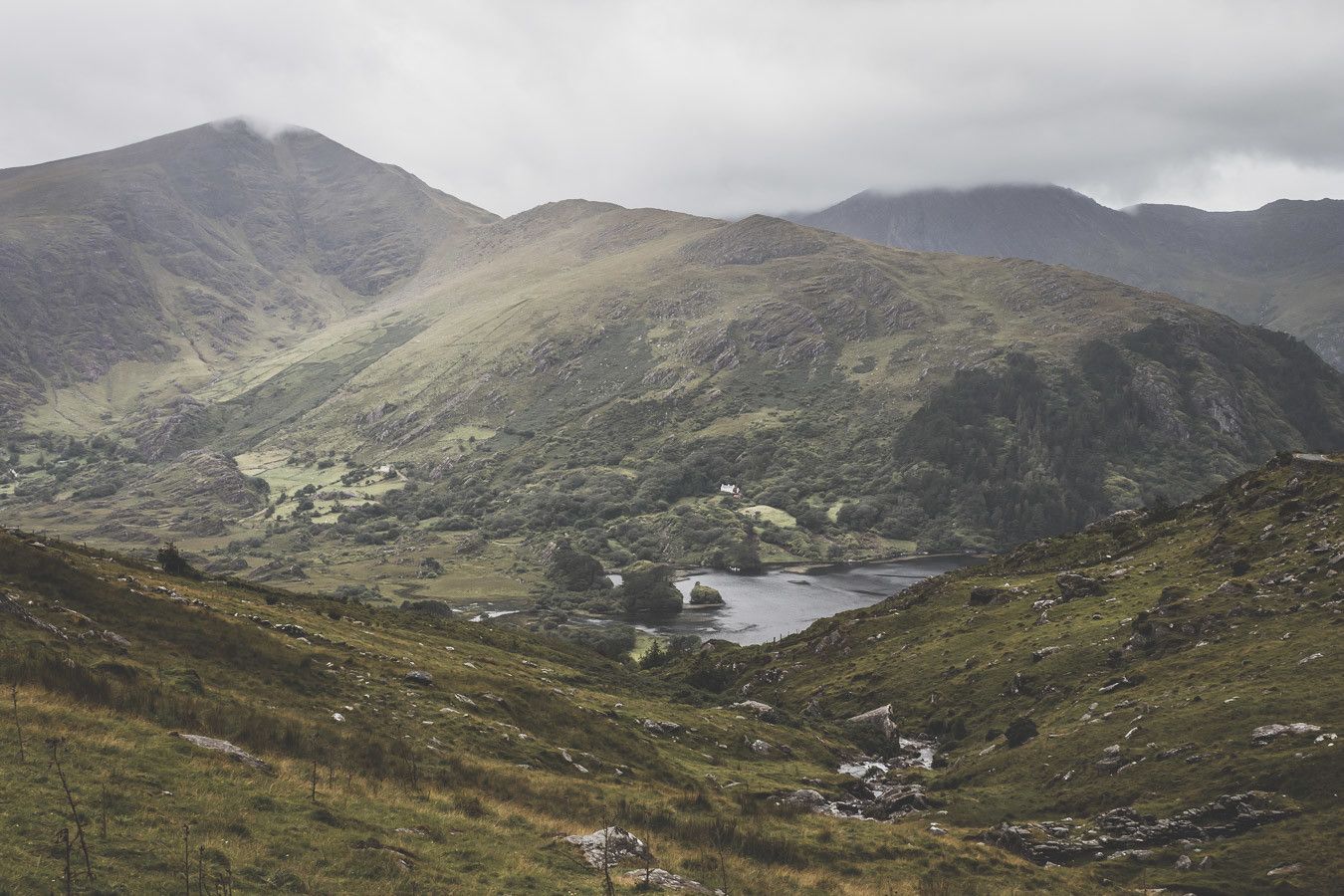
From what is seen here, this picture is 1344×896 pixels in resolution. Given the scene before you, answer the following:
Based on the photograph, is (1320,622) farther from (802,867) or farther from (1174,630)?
(802,867)

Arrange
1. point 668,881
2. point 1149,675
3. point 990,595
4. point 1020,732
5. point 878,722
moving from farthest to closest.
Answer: point 990,595 → point 878,722 → point 1020,732 → point 1149,675 → point 668,881

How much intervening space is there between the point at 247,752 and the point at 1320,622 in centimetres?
5406

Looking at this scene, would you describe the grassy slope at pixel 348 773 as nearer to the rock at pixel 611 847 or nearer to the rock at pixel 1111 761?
the rock at pixel 611 847

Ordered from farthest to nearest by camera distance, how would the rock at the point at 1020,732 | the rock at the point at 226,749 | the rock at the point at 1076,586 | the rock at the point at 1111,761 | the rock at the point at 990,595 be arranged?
the rock at the point at 990,595
the rock at the point at 1076,586
the rock at the point at 1020,732
the rock at the point at 1111,761
the rock at the point at 226,749

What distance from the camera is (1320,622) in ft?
155

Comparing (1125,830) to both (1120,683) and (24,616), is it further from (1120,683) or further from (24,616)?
(24,616)

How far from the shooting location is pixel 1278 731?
37.2 m

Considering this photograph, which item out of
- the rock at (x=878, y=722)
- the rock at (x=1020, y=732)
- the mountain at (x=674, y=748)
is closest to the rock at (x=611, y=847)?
the mountain at (x=674, y=748)

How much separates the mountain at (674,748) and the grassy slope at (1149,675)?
0.72 ft

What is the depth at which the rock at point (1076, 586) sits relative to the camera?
74688 millimetres

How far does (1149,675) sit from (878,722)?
22.4 m

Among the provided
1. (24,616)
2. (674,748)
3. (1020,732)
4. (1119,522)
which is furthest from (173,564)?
(1119,522)

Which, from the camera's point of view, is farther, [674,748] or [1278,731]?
[674,748]

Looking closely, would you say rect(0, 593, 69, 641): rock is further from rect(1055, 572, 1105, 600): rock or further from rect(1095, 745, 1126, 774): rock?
rect(1055, 572, 1105, 600): rock
